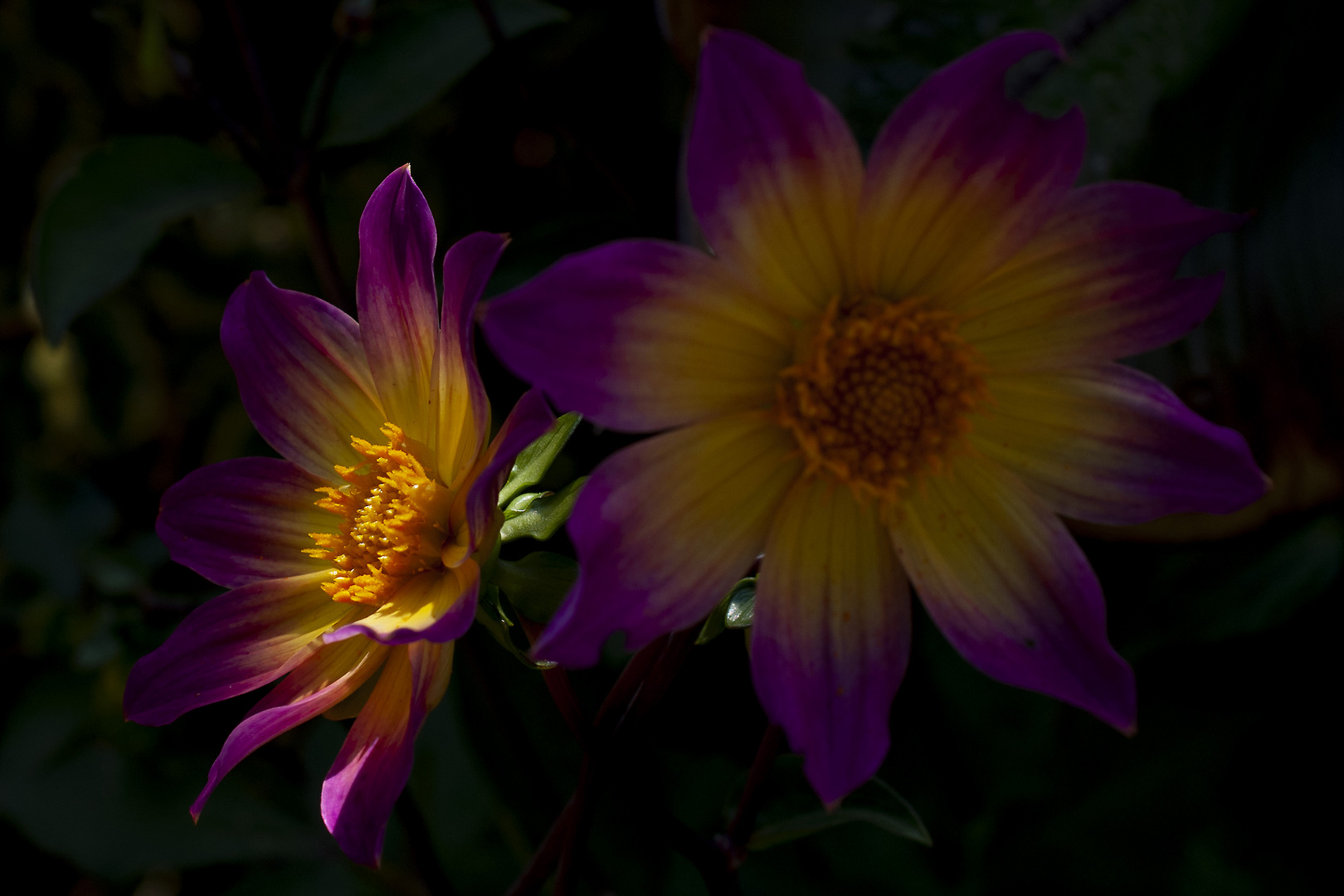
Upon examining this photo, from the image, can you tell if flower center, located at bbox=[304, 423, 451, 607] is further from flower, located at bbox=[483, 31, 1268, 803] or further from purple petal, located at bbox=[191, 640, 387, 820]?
flower, located at bbox=[483, 31, 1268, 803]

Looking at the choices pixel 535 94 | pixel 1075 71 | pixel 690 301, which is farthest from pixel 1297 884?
pixel 535 94

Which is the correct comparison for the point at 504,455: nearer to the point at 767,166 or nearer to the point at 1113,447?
the point at 767,166

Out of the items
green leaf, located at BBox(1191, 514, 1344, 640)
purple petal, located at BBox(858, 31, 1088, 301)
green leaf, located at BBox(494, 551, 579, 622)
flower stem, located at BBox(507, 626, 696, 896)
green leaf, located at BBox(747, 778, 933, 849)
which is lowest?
green leaf, located at BBox(1191, 514, 1344, 640)

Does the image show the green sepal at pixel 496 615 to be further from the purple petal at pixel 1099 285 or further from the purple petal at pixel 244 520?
the purple petal at pixel 1099 285

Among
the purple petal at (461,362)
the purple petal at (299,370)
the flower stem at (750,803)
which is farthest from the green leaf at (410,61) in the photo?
the flower stem at (750,803)

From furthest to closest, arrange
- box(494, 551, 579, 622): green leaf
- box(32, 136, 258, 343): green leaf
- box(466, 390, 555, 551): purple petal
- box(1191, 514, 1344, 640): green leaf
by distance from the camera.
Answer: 1. box(1191, 514, 1344, 640): green leaf
2. box(32, 136, 258, 343): green leaf
3. box(494, 551, 579, 622): green leaf
4. box(466, 390, 555, 551): purple petal

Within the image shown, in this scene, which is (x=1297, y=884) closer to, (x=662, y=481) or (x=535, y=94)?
(x=662, y=481)

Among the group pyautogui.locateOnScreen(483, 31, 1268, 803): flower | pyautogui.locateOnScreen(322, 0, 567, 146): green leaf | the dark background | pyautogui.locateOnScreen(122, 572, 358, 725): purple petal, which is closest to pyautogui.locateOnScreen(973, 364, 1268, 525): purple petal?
pyautogui.locateOnScreen(483, 31, 1268, 803): flower

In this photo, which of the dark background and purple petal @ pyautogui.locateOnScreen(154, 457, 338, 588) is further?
the dark background
